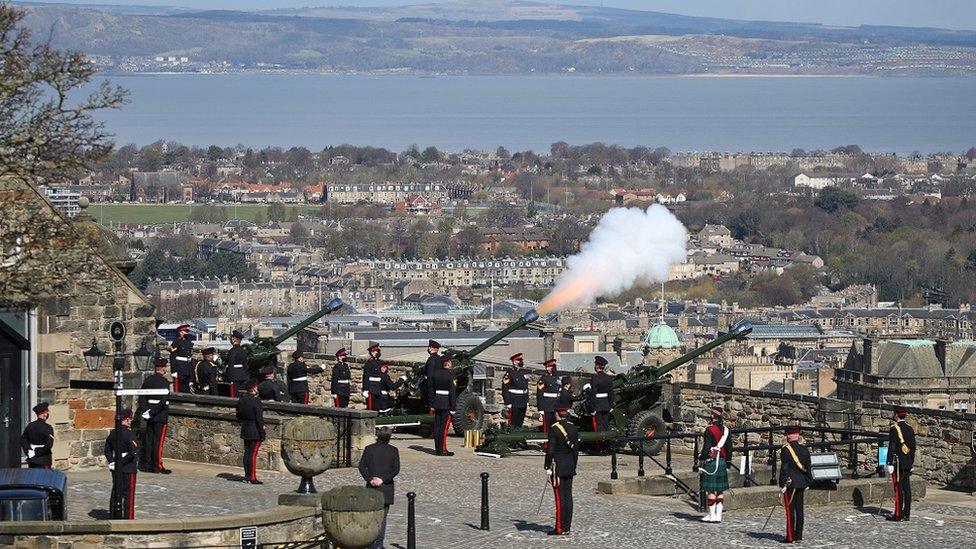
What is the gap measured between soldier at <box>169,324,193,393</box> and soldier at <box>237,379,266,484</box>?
13.6 ft

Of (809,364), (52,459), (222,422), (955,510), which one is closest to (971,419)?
(955,510)

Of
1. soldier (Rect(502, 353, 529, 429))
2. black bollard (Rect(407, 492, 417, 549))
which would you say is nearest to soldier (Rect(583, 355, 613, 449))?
soldier (Rect(502, 353, 529, 429))

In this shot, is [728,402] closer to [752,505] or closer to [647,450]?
[647,450]

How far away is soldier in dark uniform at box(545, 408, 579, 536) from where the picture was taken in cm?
2222

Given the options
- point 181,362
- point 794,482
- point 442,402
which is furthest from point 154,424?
point 794,482

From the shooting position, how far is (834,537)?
894 inches

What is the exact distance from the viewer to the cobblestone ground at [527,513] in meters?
22.0

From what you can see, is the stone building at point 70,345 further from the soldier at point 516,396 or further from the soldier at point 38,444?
the soldier at point 516,396

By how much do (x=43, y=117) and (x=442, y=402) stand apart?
29.2 ft

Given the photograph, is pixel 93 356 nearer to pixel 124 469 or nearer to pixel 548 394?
pixel 124 469

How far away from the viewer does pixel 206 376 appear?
29.3 metres

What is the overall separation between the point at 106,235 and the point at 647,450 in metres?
7.30

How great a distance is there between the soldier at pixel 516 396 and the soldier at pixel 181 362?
155 inches

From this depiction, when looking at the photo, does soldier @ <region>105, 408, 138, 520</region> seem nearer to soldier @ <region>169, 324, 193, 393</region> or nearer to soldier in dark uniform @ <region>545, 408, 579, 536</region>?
soldier in dark uniform @ <region>545, 408, 579, 536</region>
